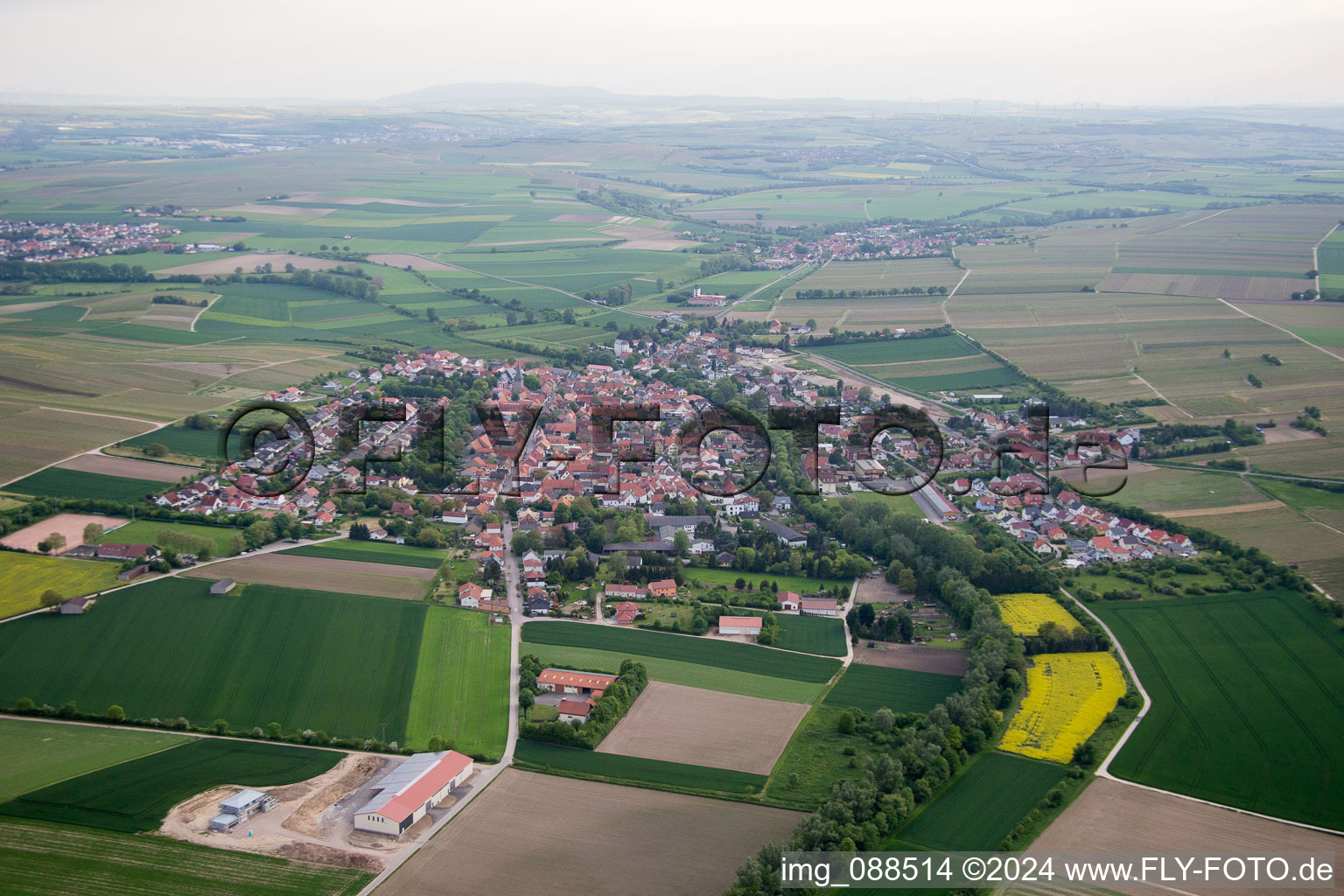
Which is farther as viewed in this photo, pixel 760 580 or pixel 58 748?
pixel 760 580

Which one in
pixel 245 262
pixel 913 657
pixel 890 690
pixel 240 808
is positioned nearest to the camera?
pixel 240 808

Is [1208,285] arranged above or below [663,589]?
above

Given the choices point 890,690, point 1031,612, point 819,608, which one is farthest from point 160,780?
point 1031,612

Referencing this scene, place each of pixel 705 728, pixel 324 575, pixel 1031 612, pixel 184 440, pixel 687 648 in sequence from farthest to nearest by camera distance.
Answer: pixel 184 440, pixel 324 575, pixel 1031 612, pixel 687 648, pixel 705 728

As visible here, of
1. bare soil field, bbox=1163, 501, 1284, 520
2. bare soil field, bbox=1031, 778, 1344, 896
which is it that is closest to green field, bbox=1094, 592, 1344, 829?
bare soil field, bbox=1031, 778, 1344, 896

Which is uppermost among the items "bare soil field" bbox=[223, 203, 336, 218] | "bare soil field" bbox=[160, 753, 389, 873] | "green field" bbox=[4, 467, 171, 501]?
"bare soil field" bbox=[223, 203, 336, 218]

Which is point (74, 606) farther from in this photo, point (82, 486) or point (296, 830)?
point (296, 830)

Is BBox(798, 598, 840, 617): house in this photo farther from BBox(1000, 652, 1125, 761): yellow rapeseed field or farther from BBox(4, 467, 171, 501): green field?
BBox(4, 467, 171, 501): green field
